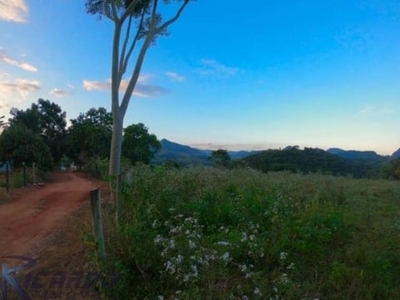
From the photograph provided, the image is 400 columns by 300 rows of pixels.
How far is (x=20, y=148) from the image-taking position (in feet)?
65.7

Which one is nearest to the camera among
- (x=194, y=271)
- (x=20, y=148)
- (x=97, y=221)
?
(x=194, y=271)

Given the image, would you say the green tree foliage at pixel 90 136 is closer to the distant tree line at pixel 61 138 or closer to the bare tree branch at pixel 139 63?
the distant tree line at pixel 61 138

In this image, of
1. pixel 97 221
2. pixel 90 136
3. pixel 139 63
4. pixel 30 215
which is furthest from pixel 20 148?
pixel 97 221

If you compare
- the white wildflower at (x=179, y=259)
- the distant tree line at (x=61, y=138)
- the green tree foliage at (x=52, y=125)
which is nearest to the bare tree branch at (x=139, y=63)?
the white wildflower at (x=179, y=259)

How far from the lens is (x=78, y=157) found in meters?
33.8

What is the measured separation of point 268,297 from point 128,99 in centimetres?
600

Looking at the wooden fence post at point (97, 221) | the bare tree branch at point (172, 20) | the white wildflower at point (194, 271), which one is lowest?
the white wildflower at point (194, 271)

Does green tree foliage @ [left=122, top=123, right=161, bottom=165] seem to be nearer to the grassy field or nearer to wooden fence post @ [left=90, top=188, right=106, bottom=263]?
the grassy field

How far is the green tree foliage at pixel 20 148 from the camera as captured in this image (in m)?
19.9

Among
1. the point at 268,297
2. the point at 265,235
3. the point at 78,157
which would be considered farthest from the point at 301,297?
the point at 78,157

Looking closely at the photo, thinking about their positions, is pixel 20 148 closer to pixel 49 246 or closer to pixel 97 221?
pixel 49 246

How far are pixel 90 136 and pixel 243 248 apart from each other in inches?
1064

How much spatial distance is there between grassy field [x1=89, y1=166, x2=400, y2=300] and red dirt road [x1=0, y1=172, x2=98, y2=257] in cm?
204

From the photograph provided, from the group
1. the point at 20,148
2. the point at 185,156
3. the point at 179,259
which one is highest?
the point at 20,148
